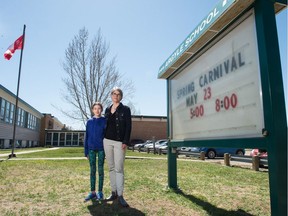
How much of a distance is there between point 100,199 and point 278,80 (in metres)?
3.51

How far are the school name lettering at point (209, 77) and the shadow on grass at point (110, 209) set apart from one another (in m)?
2.16

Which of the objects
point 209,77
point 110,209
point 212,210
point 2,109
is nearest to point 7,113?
point 2,109

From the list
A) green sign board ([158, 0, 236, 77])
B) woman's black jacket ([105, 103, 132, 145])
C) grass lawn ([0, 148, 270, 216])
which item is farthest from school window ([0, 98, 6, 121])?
woman's black jacket ([105, 103, 132, 145])

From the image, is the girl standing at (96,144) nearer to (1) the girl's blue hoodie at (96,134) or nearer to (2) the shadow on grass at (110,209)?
(1) the girl's blue hoodie at (96,134)

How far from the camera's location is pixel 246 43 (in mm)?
3199

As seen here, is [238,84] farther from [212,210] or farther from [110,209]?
[110,209]

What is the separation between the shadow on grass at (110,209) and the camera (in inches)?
150

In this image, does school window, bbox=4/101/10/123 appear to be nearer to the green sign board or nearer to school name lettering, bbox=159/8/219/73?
school name lettering, bbox=159/8/219/73

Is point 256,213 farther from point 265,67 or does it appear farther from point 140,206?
point 265,67

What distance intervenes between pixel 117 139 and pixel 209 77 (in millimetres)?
1867

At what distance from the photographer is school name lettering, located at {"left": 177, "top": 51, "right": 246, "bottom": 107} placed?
3435 millimetres

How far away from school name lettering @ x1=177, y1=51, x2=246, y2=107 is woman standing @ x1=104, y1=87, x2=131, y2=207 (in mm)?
1280

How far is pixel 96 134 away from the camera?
4.86m

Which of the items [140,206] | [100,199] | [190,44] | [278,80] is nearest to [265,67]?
[278,80]
